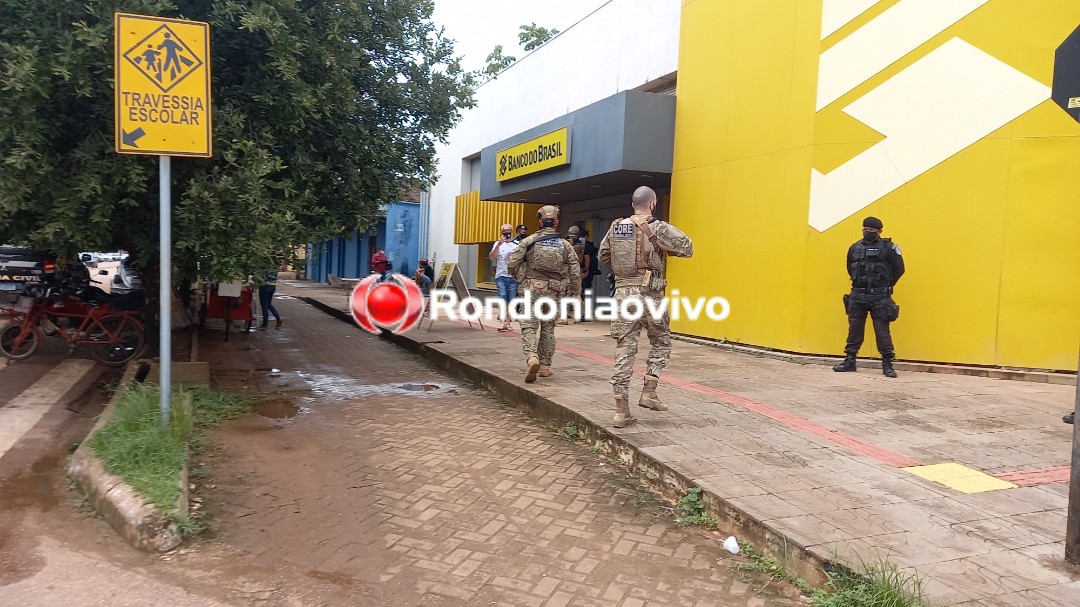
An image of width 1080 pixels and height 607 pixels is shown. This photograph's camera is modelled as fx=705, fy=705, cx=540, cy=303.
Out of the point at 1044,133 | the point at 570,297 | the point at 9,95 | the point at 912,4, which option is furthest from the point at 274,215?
the point at 1044,133

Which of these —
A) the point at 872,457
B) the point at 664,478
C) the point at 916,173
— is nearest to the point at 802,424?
the point at 872,457

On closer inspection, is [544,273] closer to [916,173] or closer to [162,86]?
[162,86]

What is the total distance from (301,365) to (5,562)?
5.84m

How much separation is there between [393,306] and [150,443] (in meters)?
8.00

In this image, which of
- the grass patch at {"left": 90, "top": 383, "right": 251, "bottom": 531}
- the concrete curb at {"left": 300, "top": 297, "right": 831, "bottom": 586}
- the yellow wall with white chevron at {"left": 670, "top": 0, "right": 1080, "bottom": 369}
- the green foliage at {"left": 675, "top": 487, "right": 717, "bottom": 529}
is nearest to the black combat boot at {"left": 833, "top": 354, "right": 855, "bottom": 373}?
the yellow wall with white chevron at {"left": 670, "top": 0, "right": 1080, "bottom": 369}

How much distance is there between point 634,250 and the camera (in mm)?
5449

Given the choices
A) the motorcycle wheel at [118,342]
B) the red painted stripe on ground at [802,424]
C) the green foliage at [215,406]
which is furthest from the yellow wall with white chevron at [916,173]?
the motorcycle wheel at [118,342]

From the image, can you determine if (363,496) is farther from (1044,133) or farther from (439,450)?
(1044,133)

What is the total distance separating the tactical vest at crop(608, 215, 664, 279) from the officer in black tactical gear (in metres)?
3.21

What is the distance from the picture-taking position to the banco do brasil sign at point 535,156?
40.8ft

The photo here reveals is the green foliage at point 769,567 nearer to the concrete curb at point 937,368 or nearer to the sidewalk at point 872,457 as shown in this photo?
the sidewalk at point 872,457

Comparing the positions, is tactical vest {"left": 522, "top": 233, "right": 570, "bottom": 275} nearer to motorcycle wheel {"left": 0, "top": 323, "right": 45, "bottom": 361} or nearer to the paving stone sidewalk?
the paving stone sidewalk

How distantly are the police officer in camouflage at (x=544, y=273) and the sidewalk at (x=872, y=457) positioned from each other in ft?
1.33

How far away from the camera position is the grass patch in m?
3.93
